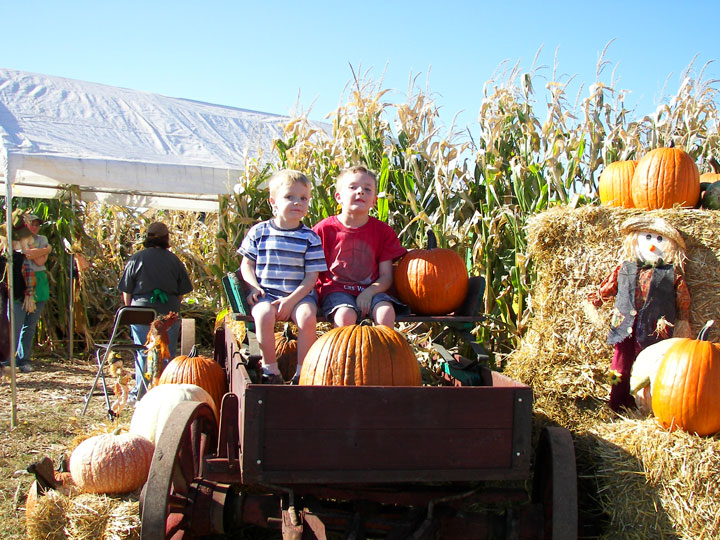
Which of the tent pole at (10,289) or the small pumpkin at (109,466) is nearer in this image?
the small pumpkin at (109,466)

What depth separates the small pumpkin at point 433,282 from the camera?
356 centimetres

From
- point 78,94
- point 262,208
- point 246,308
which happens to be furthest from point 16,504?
point 78,94

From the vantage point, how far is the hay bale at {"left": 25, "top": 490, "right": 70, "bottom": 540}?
2867 millimetres

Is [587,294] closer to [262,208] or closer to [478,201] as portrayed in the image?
[478,201]

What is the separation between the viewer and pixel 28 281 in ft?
24.0

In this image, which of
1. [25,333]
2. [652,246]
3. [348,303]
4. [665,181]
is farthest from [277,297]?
[25,333]

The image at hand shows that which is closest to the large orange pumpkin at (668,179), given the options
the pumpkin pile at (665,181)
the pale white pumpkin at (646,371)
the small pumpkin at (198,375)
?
the pumpkin pile at (665,181)

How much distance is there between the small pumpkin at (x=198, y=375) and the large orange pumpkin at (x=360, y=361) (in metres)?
1.76

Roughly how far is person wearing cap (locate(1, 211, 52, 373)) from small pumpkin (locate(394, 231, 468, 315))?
5160 millimetres

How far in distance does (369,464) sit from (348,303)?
1275 mm

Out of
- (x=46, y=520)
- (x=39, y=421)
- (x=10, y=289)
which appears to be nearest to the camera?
(x=46, y=520)

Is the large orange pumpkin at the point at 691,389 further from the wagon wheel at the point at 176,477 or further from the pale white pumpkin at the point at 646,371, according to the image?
the wagon wheel at the point at 176,477

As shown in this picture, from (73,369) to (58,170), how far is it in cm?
304

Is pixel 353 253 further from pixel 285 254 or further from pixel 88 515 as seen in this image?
pixel 88 515
